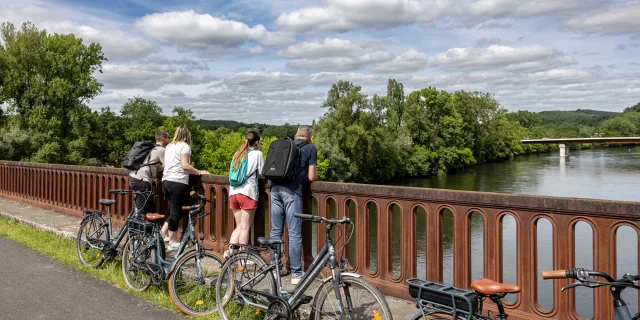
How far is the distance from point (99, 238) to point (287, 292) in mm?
3416

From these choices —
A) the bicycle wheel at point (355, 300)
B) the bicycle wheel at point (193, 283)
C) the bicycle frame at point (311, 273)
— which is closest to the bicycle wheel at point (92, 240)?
the bicycle wheel at point (193, 283)

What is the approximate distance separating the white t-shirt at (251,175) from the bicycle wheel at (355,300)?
1.88 meters

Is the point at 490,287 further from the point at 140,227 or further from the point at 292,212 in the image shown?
the point at 140,227

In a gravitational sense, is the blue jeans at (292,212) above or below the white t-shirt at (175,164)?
below

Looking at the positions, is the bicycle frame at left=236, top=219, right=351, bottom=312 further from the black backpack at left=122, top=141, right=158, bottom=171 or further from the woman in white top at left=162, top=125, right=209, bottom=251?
the black backpack at left=122, top=141, right=158, bottom=171

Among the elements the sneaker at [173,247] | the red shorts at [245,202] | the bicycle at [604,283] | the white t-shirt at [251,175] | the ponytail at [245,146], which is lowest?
the sneaker at [173,247]

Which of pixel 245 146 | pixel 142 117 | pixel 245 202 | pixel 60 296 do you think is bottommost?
pixel 60 296

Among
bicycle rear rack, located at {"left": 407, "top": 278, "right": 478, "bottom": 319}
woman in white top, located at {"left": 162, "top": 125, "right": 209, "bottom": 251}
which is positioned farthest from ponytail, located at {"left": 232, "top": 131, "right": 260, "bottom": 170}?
bicycle rear rack, located at {"left": 407, "top": 278, "right": 478, "bottom": 319}

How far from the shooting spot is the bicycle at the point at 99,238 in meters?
6.48

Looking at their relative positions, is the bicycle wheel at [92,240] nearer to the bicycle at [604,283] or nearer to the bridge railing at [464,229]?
the bridge railing at [464,229]

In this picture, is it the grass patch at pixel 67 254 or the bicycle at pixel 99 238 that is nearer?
the grass patch at pixel 67 254

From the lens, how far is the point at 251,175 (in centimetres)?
560

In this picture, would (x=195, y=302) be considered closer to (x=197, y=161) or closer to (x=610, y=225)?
(x=610, y=225)

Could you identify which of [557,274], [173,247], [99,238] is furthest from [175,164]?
[557,274]
